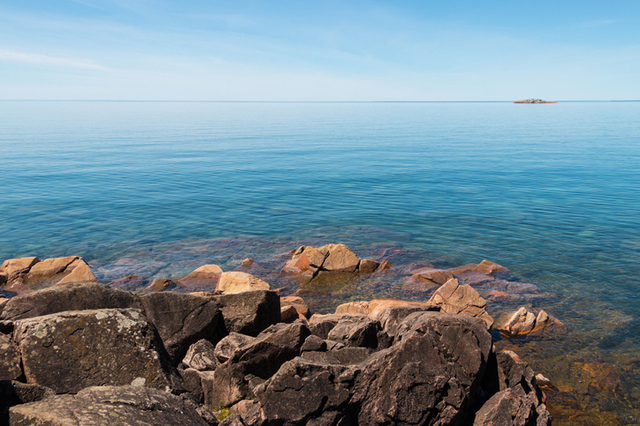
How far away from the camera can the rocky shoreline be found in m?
7.60

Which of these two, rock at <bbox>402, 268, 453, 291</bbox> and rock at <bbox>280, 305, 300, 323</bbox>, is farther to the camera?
rock at <bbox>402, 268, 453, 291</bbox>

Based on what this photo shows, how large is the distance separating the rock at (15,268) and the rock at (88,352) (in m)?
18.0

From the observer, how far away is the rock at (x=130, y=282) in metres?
22.7

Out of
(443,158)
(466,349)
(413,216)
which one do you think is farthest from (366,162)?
(466,349)

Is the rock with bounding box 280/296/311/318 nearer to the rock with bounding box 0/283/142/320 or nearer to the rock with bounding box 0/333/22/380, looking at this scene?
the rock with bounding box 0/283/142/320

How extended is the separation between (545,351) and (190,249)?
21.5 metres

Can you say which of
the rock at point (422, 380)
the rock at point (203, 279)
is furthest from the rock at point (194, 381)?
the rock at point (203, 279)

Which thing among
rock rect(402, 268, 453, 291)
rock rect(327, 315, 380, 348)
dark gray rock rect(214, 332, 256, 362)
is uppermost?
rock rect(327, 315, 380, 348)

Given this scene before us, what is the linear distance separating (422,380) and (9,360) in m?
8.38

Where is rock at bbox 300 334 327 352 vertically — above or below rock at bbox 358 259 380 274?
above

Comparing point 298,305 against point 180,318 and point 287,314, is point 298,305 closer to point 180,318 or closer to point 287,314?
point 287,314

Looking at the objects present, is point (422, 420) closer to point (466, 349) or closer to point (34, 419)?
point (466, 349)

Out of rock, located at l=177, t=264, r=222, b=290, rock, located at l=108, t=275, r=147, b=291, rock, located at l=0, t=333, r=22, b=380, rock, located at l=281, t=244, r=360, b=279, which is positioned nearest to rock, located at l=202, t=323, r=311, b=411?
rock, located at l=0, t=333, r=22, b=380

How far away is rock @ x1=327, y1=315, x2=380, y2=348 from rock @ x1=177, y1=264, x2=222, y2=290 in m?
11.6
